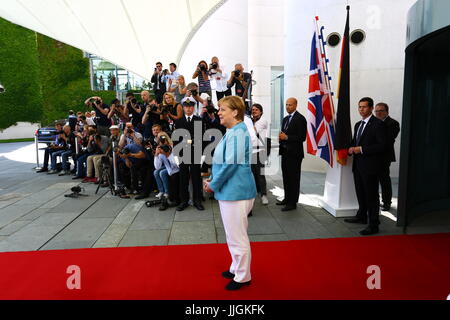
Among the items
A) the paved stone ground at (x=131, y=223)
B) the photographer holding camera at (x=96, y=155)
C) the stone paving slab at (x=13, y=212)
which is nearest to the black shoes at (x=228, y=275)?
the paved stone ground at (x=131, y=223)

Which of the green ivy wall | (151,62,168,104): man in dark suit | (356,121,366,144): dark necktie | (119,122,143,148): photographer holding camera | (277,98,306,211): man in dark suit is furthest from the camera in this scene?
the green ivy wall

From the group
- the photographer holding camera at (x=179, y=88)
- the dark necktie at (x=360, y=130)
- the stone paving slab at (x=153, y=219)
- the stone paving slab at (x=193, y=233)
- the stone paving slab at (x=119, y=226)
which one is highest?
the photographer holding camera at (x=179, y=88)

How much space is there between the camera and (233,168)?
2.75 meters

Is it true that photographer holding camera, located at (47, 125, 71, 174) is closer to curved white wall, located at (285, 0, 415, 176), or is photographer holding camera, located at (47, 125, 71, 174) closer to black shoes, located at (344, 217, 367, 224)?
curved white wall, located at (285, 0, 415, 176)

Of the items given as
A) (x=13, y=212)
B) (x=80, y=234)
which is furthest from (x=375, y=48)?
(x=13, y=212)

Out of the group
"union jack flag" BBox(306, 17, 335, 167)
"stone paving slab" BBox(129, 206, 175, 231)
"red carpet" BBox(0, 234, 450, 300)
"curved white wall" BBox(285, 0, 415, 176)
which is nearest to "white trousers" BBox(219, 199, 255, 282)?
"red carpet" BBox(0, 234, 450, 300)

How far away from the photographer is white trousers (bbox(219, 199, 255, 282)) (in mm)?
2791

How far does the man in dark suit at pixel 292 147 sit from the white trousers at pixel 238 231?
284cm

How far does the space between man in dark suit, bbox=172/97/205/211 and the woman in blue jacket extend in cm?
301

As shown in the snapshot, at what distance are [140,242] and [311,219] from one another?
2707mm

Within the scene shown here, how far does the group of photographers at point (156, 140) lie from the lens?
5.93m

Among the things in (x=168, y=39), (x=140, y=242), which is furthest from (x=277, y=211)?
(x=168, y=39)

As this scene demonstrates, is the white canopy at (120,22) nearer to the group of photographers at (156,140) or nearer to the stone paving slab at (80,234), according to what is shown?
the group of photographers at (156,140)
